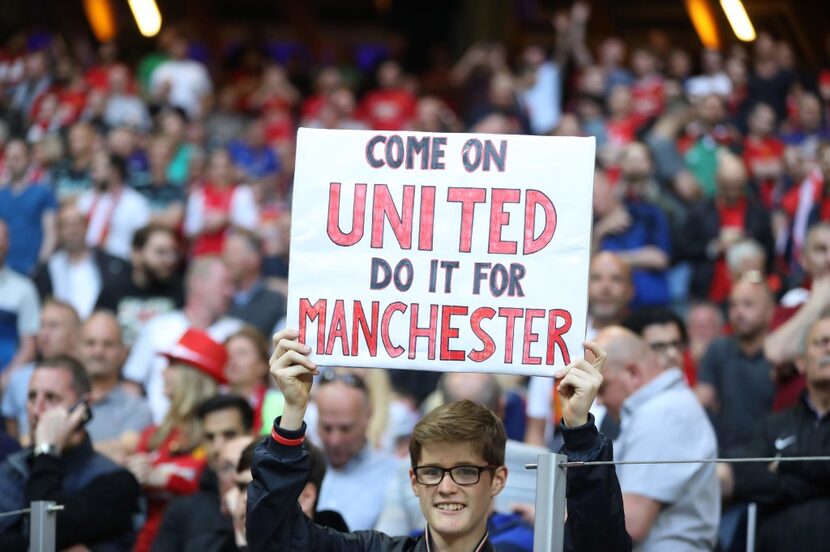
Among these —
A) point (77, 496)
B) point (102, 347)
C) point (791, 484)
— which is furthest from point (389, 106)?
point (791, 484)

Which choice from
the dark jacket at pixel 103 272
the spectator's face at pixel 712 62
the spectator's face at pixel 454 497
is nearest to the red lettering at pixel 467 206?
the spectator's face at pixel 454 497

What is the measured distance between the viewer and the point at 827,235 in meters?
8.47

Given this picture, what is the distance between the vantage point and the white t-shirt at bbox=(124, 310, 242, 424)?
988 centimetres

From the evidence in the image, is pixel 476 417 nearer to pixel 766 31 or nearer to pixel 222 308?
pixel 222 308

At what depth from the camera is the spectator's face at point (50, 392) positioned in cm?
674

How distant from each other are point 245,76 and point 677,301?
38.8 feet

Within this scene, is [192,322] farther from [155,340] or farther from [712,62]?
[712,62]

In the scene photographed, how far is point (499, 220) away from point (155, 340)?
5.72m

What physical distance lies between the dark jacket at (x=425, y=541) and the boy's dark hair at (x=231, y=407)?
8.99 feet

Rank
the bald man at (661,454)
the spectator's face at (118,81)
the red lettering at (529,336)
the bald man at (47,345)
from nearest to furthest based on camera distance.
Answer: the red lettering at (529,336)
the bald man at (661,454)
the bald man at (47,345)
the spectator's face at (118,81)

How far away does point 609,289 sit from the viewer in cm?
841

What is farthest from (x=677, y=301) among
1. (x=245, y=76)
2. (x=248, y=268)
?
(x=245, y=76)

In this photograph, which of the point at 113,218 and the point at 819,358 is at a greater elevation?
the point at 113,218

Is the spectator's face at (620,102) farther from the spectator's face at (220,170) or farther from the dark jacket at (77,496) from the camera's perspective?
the dark jacket at (77,496)
